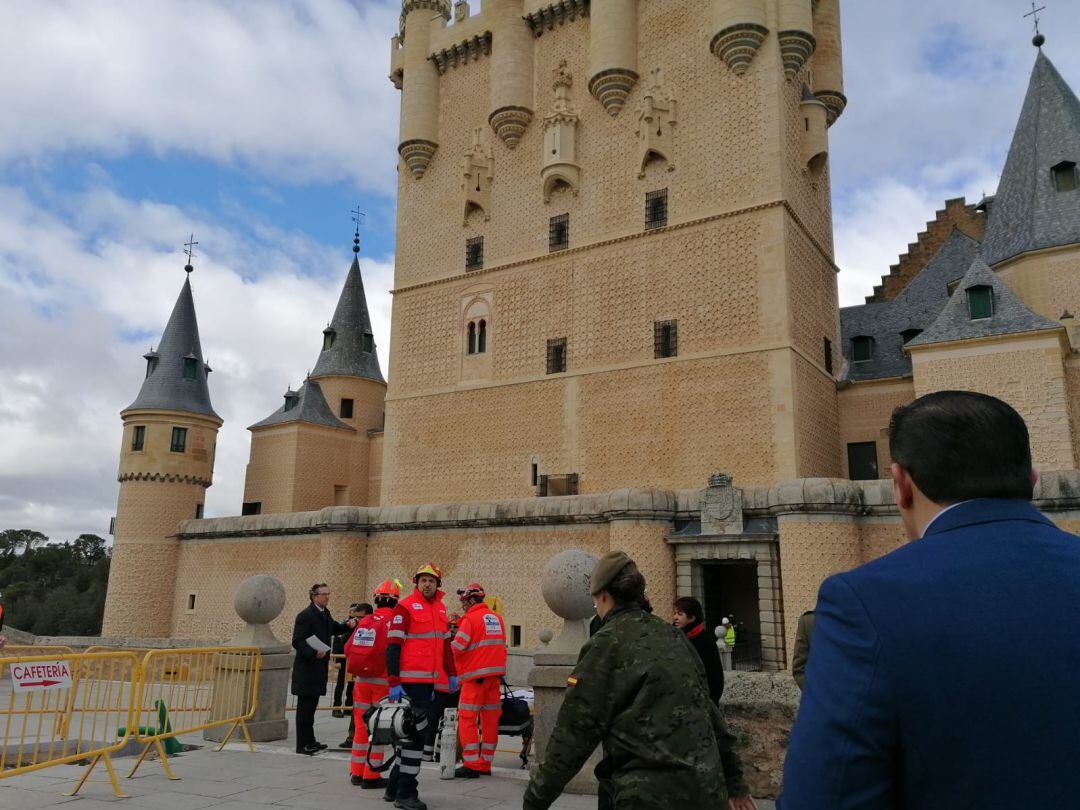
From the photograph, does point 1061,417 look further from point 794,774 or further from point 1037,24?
point 794,774

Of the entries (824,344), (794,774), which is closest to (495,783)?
(794,774)

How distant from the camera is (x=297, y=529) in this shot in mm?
21484

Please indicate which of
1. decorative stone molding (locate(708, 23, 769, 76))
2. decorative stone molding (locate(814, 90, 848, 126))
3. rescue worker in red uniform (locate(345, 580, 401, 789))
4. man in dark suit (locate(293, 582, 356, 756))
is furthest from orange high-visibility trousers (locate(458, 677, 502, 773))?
decorative stone molding (locate(814, 90, 848, 126))

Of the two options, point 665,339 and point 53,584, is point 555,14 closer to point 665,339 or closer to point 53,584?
point 665,339

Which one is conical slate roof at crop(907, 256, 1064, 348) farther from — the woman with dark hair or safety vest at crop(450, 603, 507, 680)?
safety vest at crop(450, 603, 507, 680)

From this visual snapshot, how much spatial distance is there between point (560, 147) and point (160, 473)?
16595 mm

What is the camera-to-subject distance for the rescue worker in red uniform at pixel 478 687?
686cm

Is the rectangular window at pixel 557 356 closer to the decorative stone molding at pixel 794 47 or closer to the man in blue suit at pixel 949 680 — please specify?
the decorative stone molding at pixel 794 47

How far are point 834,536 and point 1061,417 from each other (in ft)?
21.2

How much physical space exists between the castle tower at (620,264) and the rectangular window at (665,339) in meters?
0.06

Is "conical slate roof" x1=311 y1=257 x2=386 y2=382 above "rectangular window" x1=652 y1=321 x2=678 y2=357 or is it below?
above

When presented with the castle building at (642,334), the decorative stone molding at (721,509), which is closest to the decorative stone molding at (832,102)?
the castle building at (642,334)

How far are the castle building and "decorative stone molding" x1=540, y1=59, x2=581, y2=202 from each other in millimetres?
93

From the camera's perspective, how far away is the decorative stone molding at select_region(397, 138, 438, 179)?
26453 millimetres
